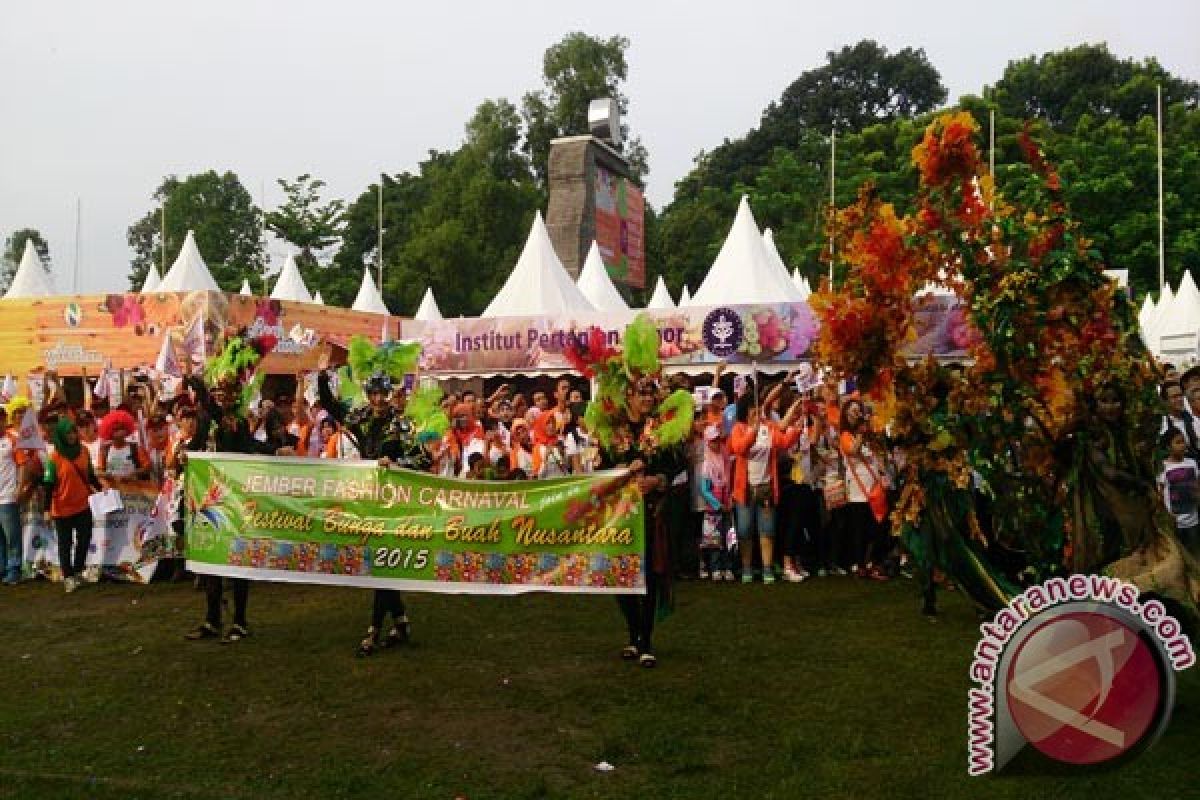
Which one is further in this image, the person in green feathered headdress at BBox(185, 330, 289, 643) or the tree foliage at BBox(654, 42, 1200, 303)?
the tree foliage at BBox(654, 42, 1200, 303)

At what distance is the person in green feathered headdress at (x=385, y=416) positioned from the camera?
7.04 metres

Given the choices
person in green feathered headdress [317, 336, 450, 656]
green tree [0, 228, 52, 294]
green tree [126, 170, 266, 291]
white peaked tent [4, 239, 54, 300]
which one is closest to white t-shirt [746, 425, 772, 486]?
person in green feathered headdress [317, 336, 450, 656]

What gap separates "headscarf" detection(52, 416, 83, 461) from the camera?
9555mm

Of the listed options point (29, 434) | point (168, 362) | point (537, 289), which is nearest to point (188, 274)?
point (537, 289)

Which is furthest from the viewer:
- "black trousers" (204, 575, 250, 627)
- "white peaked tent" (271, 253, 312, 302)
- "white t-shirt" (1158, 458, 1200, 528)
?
"white peaked tent" (271, 253, 312, 302)

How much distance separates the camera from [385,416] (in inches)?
279

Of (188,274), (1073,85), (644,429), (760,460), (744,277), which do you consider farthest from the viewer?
(1073,85)

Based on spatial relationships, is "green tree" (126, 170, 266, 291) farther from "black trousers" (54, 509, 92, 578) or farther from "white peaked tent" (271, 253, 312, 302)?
"black trousers" (54, 509, 92, 578)

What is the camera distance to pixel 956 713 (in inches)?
217

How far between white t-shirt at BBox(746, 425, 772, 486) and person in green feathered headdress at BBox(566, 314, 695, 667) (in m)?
3.06

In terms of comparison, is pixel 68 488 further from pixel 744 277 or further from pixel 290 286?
pixel 290 286

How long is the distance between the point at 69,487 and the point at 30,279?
864 inches

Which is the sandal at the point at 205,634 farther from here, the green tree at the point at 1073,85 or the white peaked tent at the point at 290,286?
the green tree at the point at 1073,85

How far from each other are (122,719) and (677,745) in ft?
10.7
